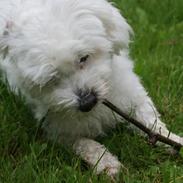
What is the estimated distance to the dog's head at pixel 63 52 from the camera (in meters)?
3.74

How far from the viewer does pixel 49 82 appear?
386 cm

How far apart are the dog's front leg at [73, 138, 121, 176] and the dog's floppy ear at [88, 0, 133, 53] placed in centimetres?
63

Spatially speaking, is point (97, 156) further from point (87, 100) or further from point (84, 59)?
point (84, 59)

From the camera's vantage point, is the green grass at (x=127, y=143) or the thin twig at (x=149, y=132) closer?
the green grass at (x=127, y=143)

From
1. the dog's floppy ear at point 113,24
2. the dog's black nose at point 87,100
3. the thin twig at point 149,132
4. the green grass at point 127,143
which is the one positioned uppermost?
the dog's floppy ear at point 113,24

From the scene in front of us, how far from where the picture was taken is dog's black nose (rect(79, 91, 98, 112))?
375 cm

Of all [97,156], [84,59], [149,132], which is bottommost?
[97,156]

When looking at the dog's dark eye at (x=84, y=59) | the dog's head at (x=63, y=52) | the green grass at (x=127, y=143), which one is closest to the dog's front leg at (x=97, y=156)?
the green grass at (x=127, y=143)

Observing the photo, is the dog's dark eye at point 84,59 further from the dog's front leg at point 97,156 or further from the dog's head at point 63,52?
the dog's front leg at point 97,156

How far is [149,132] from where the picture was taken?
4043mm

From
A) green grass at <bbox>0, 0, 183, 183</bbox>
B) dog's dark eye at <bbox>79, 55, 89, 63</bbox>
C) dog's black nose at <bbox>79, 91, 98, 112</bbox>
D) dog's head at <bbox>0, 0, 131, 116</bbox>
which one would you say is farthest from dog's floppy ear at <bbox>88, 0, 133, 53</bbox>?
green grass at <bbox>0, 0, 183, 183</bbox>

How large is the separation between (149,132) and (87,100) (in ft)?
1.71

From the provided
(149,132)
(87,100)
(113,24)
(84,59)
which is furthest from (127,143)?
(113,24)

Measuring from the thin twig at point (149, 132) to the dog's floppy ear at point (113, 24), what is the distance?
14.6 inches
